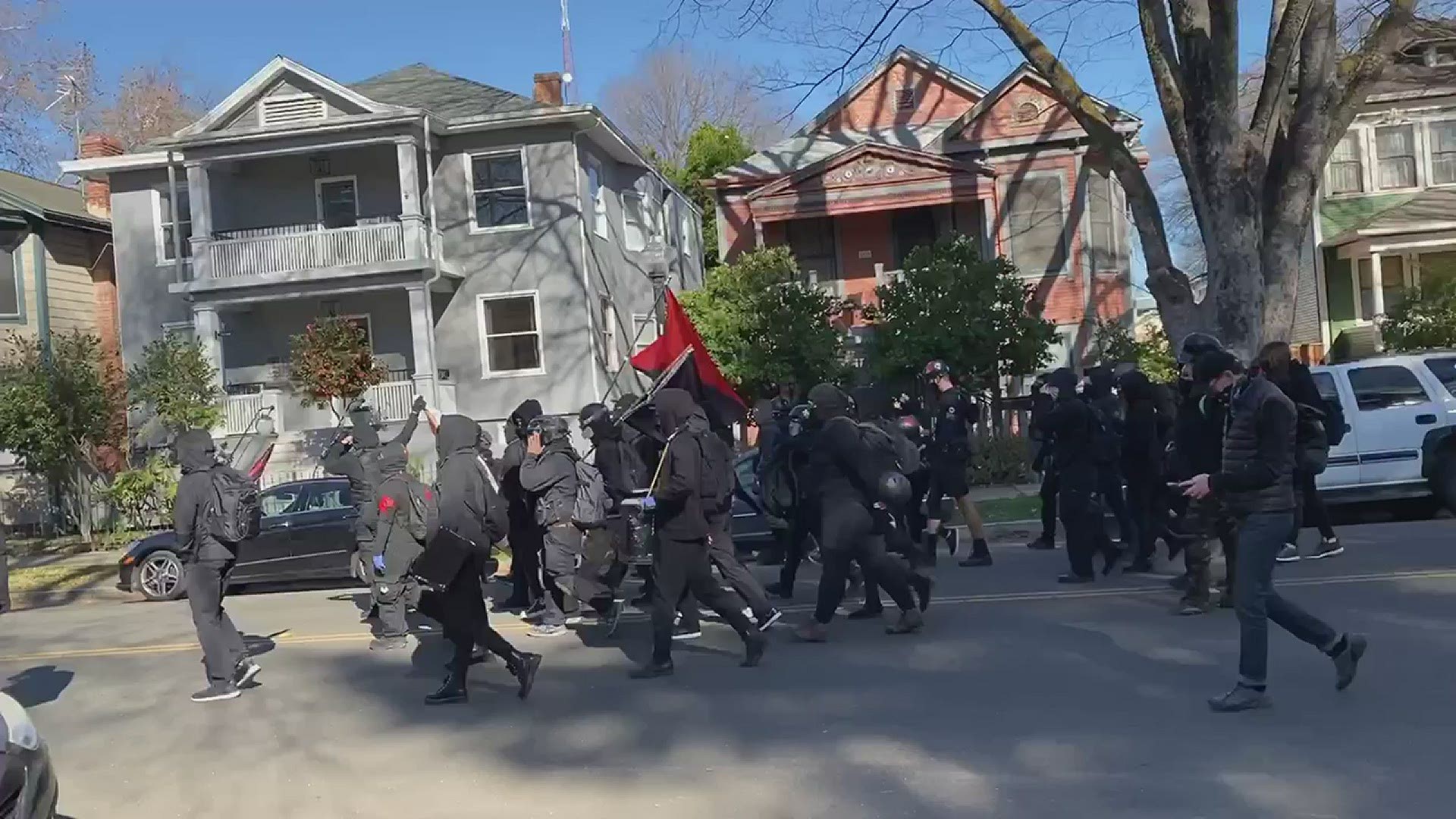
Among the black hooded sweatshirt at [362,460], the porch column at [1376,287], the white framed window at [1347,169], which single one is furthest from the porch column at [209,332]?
the white framed window at [1347,169]

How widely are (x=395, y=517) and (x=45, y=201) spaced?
927 inches

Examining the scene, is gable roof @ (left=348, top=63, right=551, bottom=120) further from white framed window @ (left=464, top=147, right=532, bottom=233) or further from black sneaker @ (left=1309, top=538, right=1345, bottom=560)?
black sneaker @ (left=1309, top=538, right=1345, bottom=560)

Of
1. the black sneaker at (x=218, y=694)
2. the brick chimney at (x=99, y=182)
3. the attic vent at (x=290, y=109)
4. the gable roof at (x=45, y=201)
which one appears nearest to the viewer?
the black sneaker at (x=218, y=694)

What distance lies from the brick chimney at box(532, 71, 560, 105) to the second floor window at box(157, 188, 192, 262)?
7.89 m

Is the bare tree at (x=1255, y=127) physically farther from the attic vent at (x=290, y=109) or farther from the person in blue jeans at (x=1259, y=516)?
the attic vent at (x=290, y=109)

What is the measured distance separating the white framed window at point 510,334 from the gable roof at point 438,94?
376 centimetres

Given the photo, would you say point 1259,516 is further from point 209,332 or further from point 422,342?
point 209,332

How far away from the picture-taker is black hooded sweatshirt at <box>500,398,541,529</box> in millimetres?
10648

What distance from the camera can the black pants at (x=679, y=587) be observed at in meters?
8.38

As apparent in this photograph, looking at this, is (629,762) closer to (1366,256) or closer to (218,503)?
(218,503)

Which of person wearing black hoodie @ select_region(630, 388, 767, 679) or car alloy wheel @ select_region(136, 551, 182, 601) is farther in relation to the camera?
car alloy wheel @ select_region(136, 551, 182, 601)

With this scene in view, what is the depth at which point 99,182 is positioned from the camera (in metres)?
29.6

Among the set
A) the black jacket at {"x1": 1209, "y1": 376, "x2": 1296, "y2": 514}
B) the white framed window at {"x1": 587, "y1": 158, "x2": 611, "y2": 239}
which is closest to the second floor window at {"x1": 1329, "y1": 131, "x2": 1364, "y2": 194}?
the white framed window at {"x1": 587, "y1": 158, "x2": 611, "y2": 239}

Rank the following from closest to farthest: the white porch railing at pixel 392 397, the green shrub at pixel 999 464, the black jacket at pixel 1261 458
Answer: the black jacket at pixel 1261 458, the green shrub at pixel 999 464, the white porch railing at pixel 392 397
